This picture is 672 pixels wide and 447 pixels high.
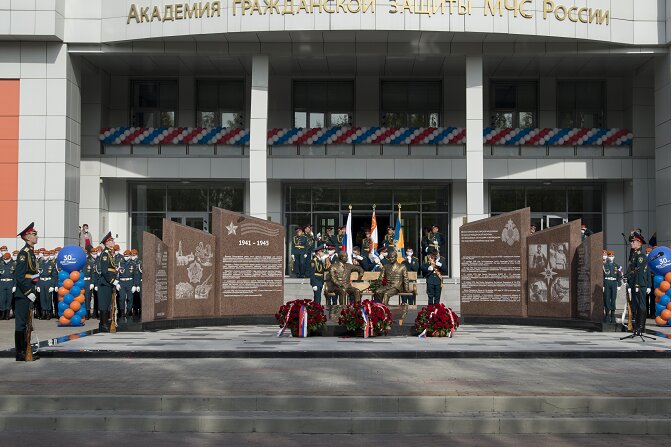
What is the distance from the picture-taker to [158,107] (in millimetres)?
40469

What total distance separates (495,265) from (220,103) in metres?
19.4

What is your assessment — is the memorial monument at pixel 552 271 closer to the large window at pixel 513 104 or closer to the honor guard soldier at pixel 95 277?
the honor guard soldier at pixel 95 277

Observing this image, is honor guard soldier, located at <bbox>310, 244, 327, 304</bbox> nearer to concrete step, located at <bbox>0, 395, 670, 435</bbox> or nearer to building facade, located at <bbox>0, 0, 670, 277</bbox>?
building facade, located at <bbox>0, 0, 670, 277</bbox>

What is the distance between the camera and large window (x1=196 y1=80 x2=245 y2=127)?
40.4 meters

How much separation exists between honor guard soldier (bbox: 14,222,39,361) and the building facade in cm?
1789

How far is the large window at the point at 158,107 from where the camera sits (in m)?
40.4

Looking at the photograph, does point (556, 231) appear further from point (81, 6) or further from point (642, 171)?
point (81, 6)

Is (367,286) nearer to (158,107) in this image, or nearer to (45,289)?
(45,289)

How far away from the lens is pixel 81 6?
35062mm

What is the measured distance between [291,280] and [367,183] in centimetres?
760

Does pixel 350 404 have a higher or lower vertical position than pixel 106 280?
lower

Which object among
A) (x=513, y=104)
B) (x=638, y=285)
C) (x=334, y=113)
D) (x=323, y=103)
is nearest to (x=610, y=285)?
(x=638, y=285)

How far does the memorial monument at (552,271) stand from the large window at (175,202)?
18498 mm

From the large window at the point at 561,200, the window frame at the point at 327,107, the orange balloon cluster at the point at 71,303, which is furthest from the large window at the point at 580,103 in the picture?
the orange balloon cluster at the point at 71,303
